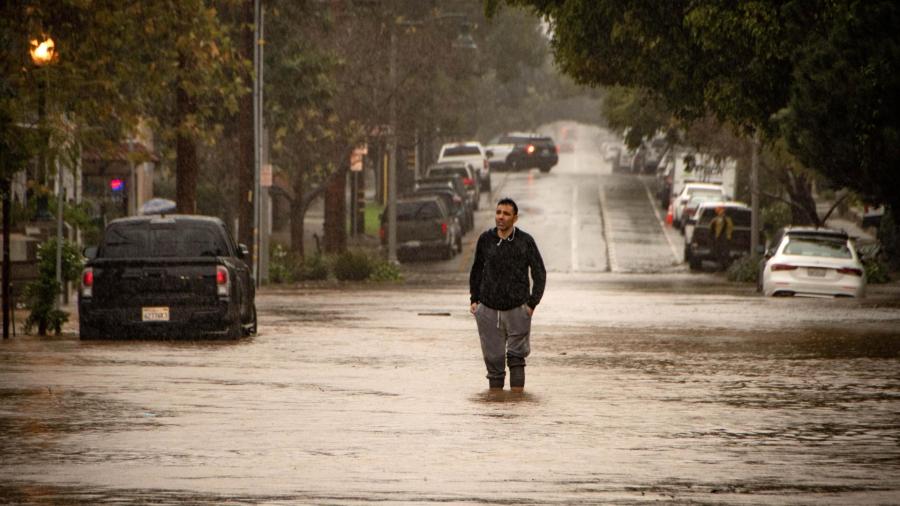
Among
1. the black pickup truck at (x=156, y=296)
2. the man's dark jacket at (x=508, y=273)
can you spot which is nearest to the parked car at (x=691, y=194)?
the black pickup truck at (x=156, y=296)

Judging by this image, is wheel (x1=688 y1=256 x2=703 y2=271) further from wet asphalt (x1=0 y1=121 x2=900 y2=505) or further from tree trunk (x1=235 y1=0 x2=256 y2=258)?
wet asphalt (x1=0 y1=121 x2=900 y2=505)

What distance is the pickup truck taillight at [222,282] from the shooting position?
23.5m

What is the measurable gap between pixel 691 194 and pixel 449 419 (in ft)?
177

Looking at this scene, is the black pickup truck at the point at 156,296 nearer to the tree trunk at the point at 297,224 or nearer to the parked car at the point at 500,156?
the tree trunk at the point at 297,224

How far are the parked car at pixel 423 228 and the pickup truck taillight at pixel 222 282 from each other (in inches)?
1334

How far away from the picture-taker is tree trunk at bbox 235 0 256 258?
44.8 m

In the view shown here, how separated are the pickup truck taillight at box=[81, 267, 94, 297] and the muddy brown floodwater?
2.21 ft

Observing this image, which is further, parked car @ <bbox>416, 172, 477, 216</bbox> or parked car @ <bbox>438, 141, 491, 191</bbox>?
parked car @ <bbox>438, 141, 491, 191</bbox>

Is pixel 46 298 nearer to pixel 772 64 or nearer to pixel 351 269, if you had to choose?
pixel 772 64

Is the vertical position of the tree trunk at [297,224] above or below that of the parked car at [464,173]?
below

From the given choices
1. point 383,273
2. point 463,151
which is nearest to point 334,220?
point 383,273

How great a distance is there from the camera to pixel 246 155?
150ft

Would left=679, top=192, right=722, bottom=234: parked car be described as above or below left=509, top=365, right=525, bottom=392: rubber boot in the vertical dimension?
above

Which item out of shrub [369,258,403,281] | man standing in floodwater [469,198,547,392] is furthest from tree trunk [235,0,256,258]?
man standing in floodwater [469,198,547,392]
